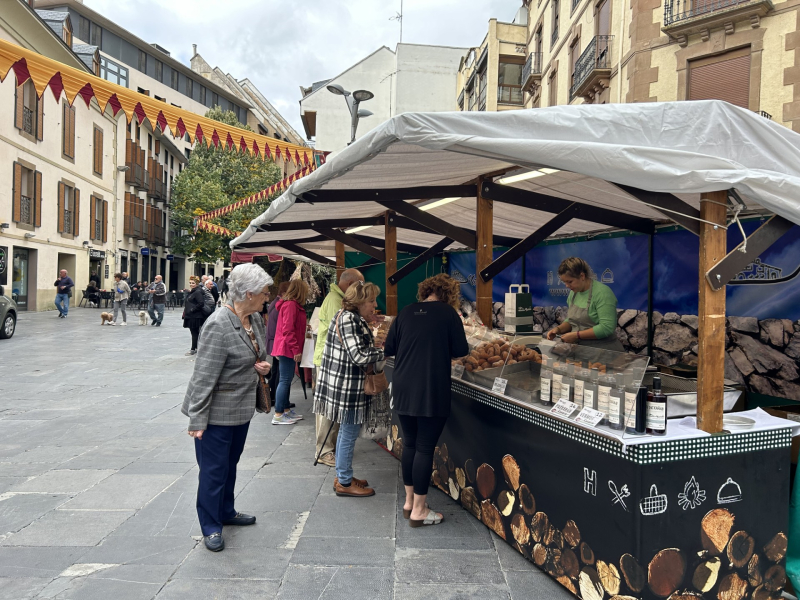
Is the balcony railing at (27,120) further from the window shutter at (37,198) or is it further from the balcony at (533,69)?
the balcony at (533,69)

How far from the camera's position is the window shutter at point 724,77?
1319 centimetres

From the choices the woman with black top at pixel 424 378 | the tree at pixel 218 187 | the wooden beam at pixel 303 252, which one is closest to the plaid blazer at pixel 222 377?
the woman with black top at pixel 424 378

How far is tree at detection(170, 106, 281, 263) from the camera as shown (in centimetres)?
3009

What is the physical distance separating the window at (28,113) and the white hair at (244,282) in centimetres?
2009

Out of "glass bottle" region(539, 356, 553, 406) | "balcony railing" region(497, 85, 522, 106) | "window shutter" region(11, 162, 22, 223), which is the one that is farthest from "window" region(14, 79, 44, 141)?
"glass bottle" region(539, 356, 553, 406)

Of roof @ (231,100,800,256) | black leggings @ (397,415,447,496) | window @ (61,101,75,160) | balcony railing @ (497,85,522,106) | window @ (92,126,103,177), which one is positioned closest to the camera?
roof @ (231,100,800,256)

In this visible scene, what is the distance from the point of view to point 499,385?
11.4ft

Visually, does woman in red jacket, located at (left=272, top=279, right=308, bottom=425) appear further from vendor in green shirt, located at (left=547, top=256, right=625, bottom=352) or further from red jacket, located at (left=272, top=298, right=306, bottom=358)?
vendor in green shirt, located at (left=547, top=256, right=625, bottom=352)

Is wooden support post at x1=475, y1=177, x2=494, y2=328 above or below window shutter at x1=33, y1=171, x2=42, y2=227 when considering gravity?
below

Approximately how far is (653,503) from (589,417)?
0.46 m

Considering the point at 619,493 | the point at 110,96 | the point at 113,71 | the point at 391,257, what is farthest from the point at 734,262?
the point at 113,71

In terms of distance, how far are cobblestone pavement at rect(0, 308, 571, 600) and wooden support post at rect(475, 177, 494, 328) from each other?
1518 mm

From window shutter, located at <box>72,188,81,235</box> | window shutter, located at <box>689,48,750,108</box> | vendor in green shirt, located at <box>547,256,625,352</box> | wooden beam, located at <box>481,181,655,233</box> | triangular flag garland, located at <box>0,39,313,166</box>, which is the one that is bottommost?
vendor in green shirt, located at <box>547,256,625,352</box>

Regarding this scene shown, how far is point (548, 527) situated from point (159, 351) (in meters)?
11.3
